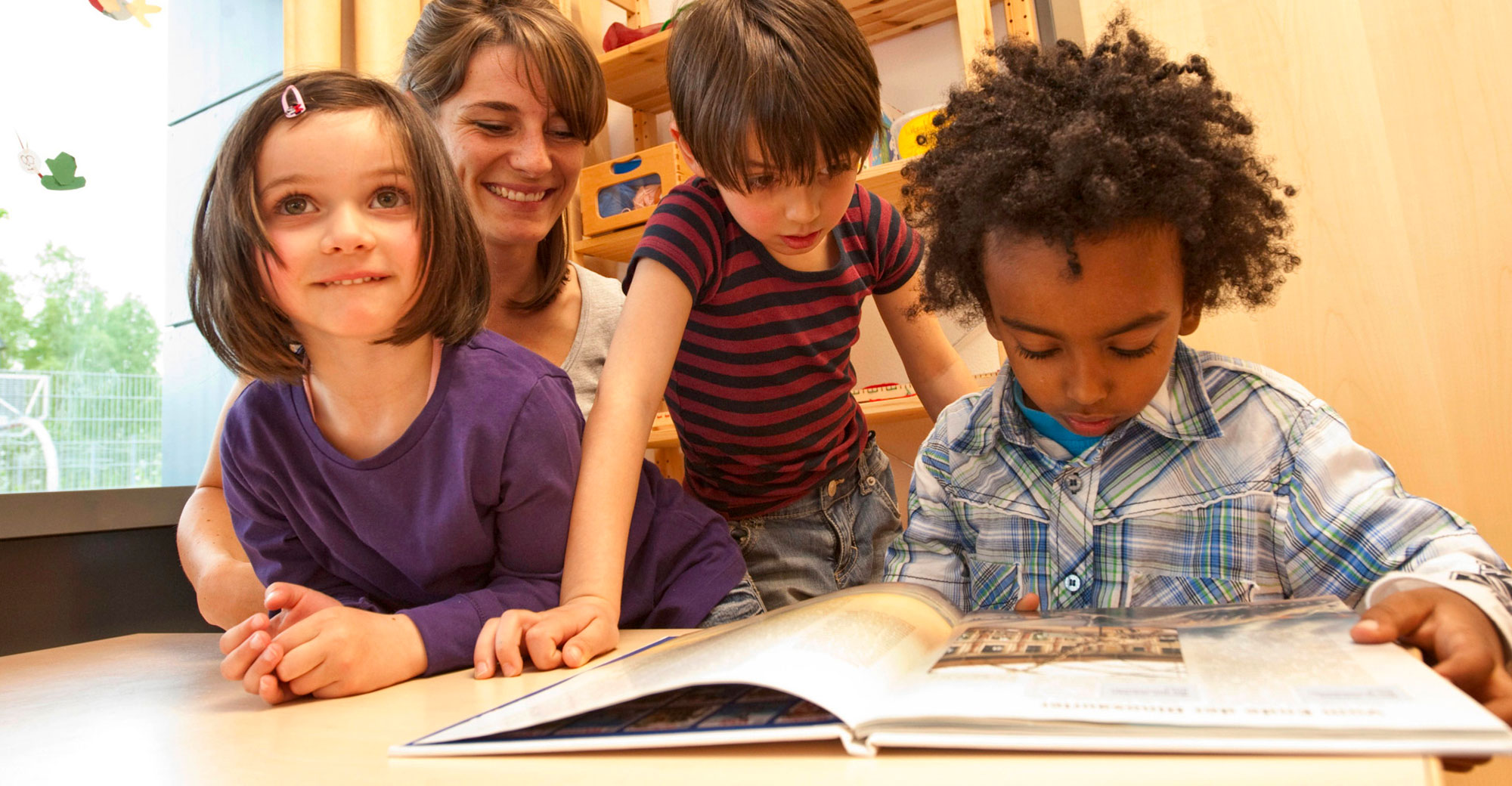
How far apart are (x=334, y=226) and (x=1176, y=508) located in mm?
726

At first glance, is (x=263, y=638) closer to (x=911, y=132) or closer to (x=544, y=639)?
(x=544, y=639)

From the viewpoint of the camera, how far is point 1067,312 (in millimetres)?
730

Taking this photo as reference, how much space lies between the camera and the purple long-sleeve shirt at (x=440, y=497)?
792 mm

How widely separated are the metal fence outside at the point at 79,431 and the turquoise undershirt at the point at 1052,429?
140 centimetres

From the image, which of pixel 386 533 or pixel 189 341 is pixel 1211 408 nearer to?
pixel 386 533

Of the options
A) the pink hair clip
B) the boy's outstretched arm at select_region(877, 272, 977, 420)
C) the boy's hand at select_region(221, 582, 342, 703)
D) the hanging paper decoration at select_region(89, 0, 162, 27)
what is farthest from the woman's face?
the hanging paper decoration at select_region(89, 0, 162, 27)

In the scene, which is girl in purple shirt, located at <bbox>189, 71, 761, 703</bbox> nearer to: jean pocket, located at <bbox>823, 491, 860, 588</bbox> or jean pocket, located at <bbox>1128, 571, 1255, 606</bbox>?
jean pocket, located at <bbox>823, 491, 860, 588</bbox>

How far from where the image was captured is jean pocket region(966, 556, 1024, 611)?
86 centimetres

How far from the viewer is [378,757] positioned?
0.43 metres

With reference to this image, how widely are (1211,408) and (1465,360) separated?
0.34 metres

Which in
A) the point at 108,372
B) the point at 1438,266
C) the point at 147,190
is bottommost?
the point at 1438,266

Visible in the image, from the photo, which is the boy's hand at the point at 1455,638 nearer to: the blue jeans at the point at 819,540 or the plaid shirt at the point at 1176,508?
the plaid shirt at the point at 1176,508

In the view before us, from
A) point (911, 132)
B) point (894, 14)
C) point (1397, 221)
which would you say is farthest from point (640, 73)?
point (1397, 221)

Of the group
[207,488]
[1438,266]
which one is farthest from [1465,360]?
[207,488]
